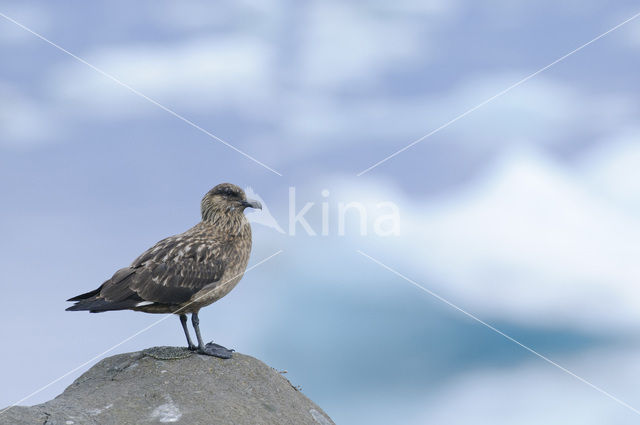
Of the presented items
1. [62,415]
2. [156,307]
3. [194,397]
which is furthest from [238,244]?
[62,415]

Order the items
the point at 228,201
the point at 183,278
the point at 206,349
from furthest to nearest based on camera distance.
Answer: the point at 228,201, the point at 206,349, the point at 183,278

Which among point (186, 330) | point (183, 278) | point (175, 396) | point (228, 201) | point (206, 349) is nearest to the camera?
point (175, 396)

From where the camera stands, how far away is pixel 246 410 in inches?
328

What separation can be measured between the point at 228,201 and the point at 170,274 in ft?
5.04

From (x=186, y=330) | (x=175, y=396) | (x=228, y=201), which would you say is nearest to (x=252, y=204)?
(x=228, y=201)

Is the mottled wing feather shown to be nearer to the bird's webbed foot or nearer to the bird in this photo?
the bird

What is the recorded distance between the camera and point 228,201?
10172 mm

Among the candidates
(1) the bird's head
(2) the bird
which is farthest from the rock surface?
(1) the bird's head

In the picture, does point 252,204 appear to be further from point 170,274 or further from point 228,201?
point 170,274

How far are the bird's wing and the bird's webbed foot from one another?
2.50 ft

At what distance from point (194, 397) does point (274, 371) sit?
1.66m

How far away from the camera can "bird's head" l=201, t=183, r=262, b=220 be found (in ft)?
33.3

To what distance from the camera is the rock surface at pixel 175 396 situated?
7738 millimetres

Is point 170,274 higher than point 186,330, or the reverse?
point 170,274
